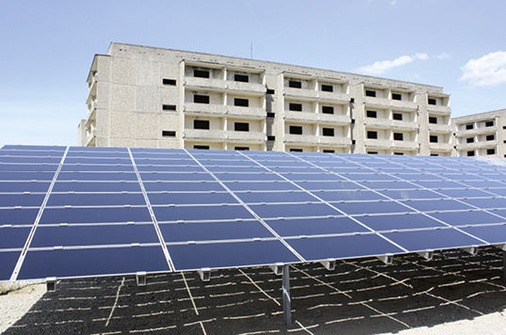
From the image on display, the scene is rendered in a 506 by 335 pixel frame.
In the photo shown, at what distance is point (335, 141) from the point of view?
6066cm

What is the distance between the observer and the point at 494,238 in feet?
33.6

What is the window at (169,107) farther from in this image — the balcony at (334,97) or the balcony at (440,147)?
the balcony at (440,147)

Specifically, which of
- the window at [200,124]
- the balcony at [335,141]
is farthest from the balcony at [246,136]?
the balcony at [335,141]

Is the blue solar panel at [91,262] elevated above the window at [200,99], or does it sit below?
below

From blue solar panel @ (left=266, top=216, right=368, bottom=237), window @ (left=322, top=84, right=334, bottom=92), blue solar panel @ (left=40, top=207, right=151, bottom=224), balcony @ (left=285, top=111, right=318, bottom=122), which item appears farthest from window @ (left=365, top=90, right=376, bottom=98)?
blue solar panel @ (left=40, top=207, right=151, bottom=224)

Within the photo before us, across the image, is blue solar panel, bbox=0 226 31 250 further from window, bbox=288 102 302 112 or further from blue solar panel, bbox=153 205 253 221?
window, bbox=288 102 302 112

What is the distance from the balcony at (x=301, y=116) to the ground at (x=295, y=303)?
140ft

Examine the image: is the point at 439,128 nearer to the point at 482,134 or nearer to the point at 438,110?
the point at 438,110

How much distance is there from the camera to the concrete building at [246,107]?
4941 cm

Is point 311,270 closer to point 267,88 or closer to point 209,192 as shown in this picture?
point 209,192

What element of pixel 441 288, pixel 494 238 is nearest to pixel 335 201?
pixel 494 238

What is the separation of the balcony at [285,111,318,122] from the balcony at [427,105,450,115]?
26.6 meters

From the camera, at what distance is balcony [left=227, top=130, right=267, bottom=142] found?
53531 millimetres

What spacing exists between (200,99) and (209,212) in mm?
45658
